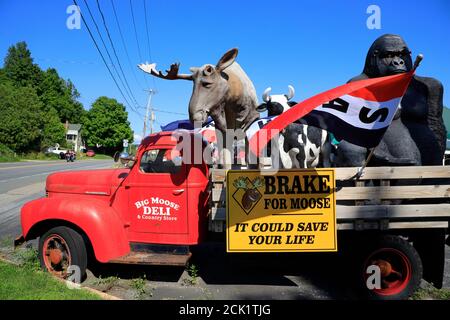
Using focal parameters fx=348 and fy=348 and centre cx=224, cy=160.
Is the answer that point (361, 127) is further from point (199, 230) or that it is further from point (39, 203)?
point (39, 203)

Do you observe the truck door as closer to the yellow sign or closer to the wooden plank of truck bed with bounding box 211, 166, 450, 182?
the yellow sign

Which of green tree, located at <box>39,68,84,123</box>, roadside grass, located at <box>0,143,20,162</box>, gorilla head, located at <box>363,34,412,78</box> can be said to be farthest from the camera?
green tree, located at <box>39,68,84,123</box>

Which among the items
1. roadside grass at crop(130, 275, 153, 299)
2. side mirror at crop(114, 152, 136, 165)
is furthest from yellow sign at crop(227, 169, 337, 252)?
side mirror at crop(114, 152, 136, 165)

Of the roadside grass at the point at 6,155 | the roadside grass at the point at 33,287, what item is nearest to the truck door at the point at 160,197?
the roadside grass at the point at 33,287

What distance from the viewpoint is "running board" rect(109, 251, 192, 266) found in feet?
13.8

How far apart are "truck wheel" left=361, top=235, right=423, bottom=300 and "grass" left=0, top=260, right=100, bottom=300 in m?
3.13

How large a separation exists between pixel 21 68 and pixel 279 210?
75754 millimetres

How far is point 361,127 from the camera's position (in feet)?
12.5

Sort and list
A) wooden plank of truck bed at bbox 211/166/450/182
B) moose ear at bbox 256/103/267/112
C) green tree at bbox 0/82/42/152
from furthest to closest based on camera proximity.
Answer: green tree at bbox 0/82/42/152 → moose ear at bbox 256/103/267/112 → wooden plank of truck bed at bbox 211/166/450/182

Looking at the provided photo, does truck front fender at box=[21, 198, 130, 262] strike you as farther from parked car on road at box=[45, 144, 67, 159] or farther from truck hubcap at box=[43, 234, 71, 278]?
parked car on road at box=[45, 144, 67, 159]

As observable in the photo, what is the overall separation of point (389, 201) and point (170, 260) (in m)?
2.68

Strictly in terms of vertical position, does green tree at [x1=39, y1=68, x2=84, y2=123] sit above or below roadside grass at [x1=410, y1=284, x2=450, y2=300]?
above

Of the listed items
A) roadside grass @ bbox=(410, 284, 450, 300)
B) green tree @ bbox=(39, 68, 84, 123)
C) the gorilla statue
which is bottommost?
roadside grass @ bbox=(410, 284, 450, 300)

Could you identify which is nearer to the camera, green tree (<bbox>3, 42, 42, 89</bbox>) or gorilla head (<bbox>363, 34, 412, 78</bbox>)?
gorilla head (<bbox>363, 34, 412, 78</bbox>)
